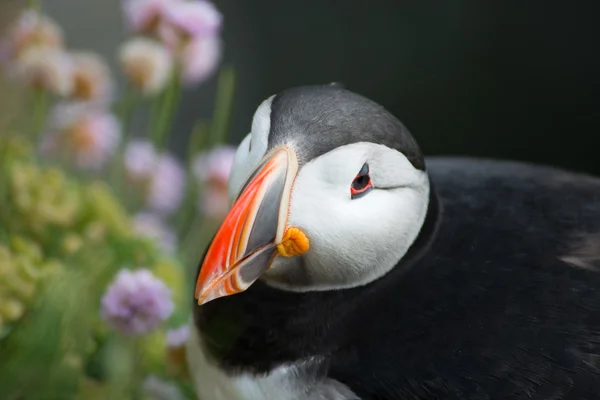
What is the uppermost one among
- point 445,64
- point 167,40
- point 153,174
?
point 167,40

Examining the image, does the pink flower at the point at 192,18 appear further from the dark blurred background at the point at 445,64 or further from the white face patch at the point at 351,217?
the dark blurred background at the point at 445,64

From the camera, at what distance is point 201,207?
1.16m

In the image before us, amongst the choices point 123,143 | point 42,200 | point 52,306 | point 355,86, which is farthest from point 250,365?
point 355,86

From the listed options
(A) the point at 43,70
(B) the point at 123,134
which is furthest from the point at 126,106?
(A) the point at 43,70

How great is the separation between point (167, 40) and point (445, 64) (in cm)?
100

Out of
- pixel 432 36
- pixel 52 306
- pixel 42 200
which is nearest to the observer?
Answer: pixel 52 306

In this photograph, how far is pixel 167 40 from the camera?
1045mm

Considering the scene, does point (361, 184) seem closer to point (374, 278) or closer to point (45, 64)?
point (374, 278)

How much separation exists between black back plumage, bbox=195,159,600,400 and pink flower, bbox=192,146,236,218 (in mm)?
341

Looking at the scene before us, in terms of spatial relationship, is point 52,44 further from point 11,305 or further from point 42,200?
point 11,305

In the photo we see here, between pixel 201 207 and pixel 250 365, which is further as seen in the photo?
pixel 201 207

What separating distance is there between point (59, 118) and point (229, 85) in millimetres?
268

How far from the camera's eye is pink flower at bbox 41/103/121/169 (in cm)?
113

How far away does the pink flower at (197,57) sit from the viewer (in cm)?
105
